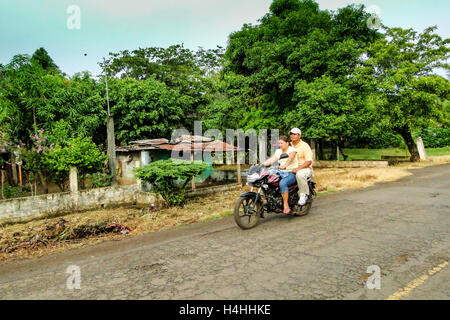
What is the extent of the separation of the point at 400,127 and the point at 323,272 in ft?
62.8

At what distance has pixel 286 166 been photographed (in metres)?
6.24

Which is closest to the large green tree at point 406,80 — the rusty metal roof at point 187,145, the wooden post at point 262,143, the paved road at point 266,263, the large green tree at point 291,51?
the large green tree at point 291,51

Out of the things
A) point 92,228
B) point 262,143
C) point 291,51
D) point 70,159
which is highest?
point 291,51

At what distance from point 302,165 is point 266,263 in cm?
279

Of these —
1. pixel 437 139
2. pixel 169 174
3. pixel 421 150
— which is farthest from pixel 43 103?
pixel 437 139

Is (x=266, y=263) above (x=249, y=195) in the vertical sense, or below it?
below

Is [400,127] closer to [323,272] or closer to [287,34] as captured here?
[287,34]

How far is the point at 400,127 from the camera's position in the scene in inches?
769

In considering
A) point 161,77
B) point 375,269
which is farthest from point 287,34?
point 375,269

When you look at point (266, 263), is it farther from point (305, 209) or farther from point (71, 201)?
point (71, 201)

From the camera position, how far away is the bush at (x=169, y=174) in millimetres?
8742

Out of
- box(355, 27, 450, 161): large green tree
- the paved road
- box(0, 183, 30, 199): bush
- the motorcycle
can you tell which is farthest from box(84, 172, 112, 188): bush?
box(355, 27, 450, 161): large green tree

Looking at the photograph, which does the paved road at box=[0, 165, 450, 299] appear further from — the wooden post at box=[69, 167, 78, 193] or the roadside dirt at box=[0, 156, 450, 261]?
the wooden post at box=[69, 167, 78, 193]
